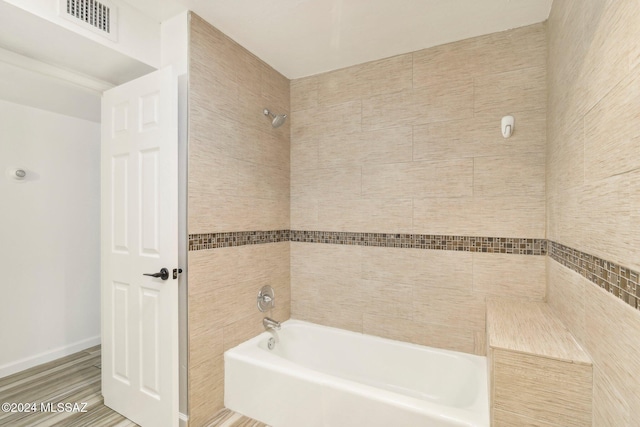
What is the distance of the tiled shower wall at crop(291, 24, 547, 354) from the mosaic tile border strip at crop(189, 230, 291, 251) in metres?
0.20

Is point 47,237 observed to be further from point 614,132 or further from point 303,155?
point 614,132

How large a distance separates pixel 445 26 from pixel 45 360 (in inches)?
158

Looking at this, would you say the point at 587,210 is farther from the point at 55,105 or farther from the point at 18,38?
the point at 55,105

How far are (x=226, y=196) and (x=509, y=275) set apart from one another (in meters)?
1.88

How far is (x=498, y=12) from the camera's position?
181cm

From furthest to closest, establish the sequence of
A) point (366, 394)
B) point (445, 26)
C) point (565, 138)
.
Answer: point (445, 26), point (366, 394), point (565, 138)

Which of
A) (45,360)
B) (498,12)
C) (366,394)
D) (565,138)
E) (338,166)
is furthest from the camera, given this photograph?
(45,360)

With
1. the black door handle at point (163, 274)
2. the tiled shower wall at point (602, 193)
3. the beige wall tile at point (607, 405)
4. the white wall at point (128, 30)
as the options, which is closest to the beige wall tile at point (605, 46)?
the tiled shower wall at point (602, 193)

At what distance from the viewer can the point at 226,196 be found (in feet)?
6.84

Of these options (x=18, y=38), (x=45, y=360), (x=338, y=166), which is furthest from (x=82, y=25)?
(x=45, y=360)

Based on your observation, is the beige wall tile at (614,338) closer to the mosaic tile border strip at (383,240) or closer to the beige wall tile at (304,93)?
the mosaic tile border strip at (383,240)

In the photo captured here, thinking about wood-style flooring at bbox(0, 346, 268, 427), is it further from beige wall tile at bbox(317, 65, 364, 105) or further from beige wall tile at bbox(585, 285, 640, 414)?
beige wall tile at bbox(317, 65, 364, 105)

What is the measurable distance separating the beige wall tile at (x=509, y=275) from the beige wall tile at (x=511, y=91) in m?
0.92

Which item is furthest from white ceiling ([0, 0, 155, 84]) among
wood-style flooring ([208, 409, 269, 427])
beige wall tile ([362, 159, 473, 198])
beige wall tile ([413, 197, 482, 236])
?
wood-style flooring ([208, 409, 269, 427])
